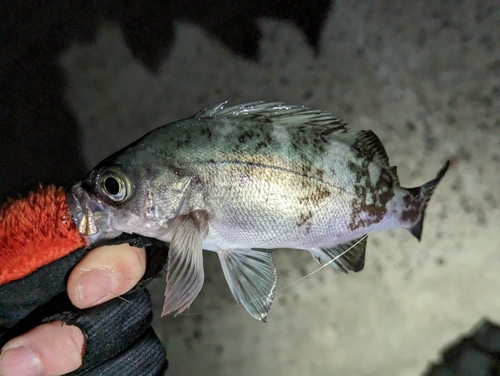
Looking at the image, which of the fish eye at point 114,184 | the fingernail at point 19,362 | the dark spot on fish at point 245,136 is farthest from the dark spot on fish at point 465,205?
the fingernail at point 19,362

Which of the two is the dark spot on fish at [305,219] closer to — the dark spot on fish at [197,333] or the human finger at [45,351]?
the human finger at [45,351]

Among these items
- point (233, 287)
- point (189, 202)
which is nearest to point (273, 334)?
point (233, 287)

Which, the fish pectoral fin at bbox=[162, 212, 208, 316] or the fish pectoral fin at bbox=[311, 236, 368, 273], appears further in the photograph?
the fish pectoral fin at bbox=[311, 236, 368, 273]

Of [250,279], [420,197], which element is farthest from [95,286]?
[420,197]

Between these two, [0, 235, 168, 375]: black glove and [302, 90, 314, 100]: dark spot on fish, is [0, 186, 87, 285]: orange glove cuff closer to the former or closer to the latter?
[0, 235, 168, 375]: black glove

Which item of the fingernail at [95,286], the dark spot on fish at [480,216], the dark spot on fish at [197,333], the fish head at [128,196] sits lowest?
the dark spot on fish at [480,216]

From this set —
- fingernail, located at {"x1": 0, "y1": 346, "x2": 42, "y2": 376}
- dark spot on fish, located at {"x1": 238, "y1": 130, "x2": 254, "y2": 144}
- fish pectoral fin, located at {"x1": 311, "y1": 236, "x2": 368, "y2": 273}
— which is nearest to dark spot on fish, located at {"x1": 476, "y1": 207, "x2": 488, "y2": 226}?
fish pectoral fin, located at {"x1": 311, "y1": 236, "x2": 368, "y2": 273}
